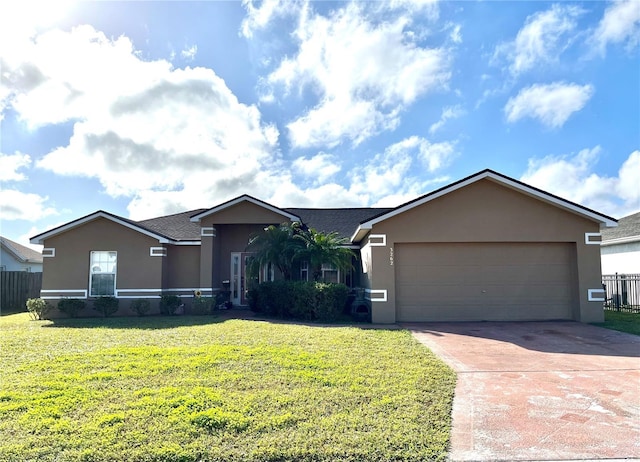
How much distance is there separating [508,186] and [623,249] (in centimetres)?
1230

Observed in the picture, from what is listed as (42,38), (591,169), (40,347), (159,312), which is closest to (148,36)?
(42,38)

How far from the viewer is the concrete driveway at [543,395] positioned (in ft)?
13.3

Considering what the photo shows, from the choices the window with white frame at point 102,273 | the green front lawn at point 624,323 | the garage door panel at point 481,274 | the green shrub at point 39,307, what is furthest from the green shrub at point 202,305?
the green front lawn at point 624,323

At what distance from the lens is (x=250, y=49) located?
42.7 feet

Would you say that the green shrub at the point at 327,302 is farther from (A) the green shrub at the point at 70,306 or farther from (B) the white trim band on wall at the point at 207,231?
(A) the green shrub at the point at 70,306

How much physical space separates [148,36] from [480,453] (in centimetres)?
A: 1298

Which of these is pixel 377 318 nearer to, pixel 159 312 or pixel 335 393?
pixel 335 393

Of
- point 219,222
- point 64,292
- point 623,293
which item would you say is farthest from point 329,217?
point 623,293

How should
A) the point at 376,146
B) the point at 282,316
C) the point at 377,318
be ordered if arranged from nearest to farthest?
1. the point at 377,318
2. the point at 282,316
3. the point at 376,146

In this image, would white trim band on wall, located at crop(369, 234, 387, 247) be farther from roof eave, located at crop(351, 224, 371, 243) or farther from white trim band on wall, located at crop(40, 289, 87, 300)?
white trim band on wall, located at crop(40, 289, 87, 300)

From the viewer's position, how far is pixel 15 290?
20.1m

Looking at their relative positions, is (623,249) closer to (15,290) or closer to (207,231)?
(207,231)

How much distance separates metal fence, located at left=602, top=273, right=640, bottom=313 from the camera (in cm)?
1675

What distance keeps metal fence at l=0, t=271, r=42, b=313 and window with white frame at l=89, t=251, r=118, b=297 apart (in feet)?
22.1
